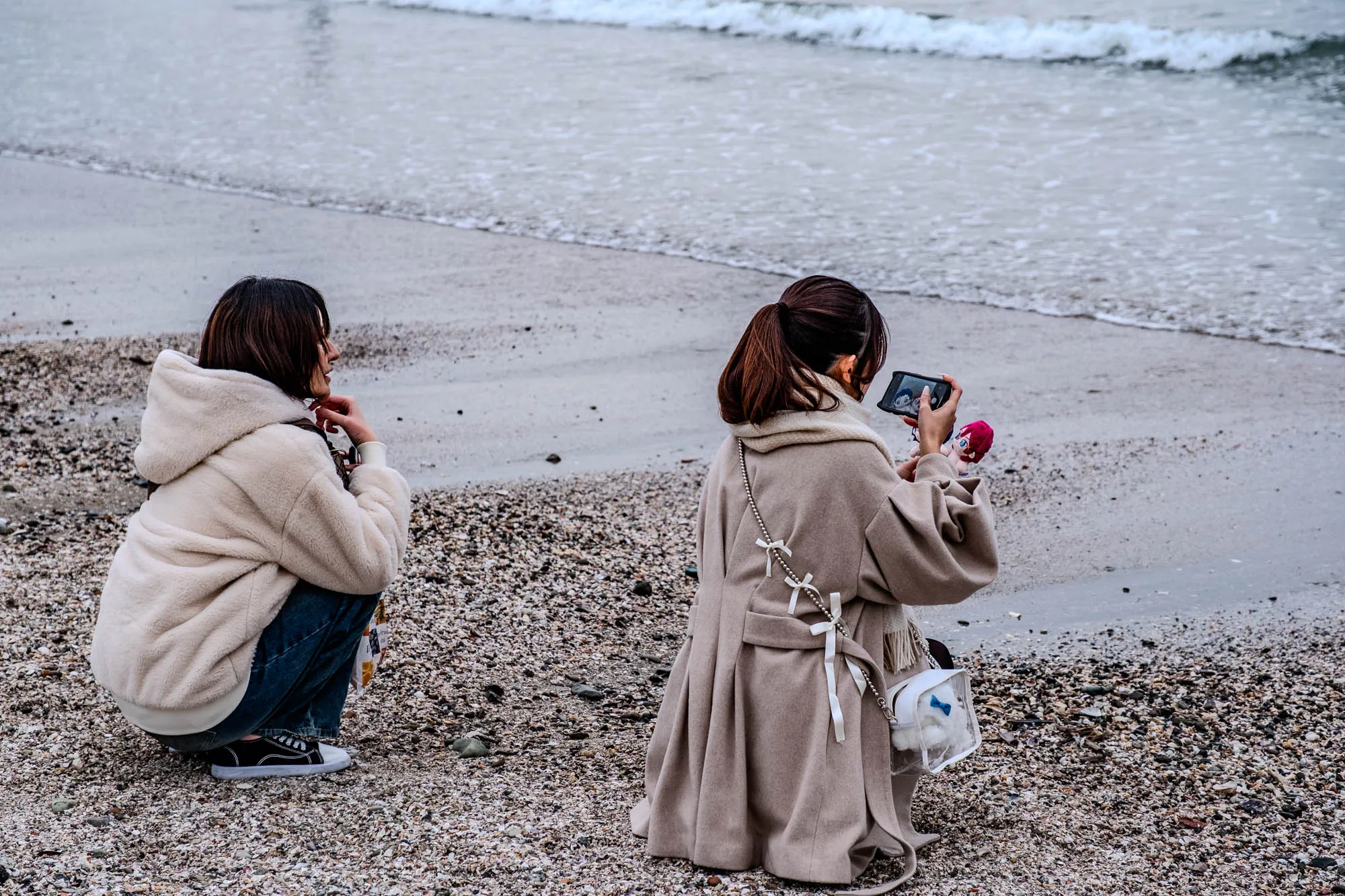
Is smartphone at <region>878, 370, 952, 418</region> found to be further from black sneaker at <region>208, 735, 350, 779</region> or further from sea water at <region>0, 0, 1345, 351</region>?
sea water at <region>0, 0, 1345, 351</region>

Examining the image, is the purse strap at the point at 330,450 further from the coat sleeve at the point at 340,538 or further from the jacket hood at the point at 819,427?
the jacket hood at the point at 819,427

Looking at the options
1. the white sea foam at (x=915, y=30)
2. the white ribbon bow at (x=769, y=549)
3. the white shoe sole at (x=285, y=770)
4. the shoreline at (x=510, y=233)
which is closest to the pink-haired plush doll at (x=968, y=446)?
the white ribbon bow at (x=769, y=549)

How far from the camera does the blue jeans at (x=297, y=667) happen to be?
3.03 meters

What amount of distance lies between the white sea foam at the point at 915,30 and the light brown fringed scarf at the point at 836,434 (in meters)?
15.5

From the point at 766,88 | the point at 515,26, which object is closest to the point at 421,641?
the point at 766,88

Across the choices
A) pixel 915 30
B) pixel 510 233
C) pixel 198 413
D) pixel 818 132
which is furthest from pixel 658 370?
pixel 915 30

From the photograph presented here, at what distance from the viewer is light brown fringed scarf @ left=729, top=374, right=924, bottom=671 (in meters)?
2.71

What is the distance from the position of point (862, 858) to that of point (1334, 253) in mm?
7669

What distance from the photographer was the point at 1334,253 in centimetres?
897

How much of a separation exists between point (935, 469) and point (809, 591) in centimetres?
38

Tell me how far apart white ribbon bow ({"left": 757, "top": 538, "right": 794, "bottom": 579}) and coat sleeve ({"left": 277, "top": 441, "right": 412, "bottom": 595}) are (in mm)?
873

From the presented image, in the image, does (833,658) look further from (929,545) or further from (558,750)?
(558,750)

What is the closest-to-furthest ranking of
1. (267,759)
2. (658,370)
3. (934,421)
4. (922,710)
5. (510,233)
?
1. (922,710)
2. (934,421)
3. (267,759)
4. (658,370)
5. (510,233)

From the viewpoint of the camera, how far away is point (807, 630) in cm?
277
